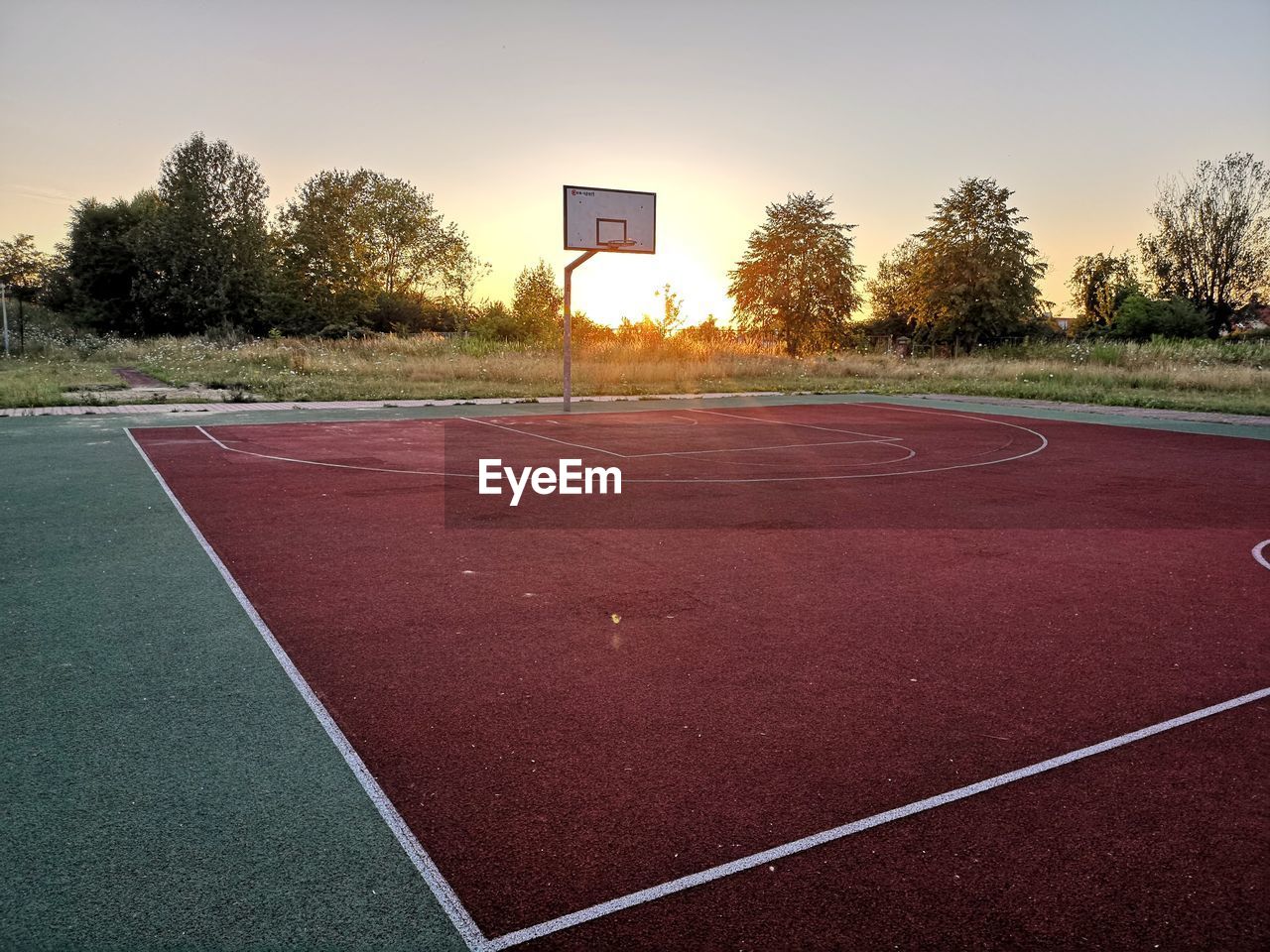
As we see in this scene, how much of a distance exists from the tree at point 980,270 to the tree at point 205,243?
36.7 meters

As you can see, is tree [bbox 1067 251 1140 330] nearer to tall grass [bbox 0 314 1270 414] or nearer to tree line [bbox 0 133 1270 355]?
tree line [bbox 0 133 1270 355]

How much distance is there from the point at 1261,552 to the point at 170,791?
750 cm

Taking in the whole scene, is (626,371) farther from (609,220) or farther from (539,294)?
(539,294)

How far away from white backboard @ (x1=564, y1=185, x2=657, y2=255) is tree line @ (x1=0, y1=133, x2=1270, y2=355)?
15974mm

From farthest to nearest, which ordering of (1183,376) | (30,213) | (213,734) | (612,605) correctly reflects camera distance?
1. (30,213)
2. (1183,376)
3. (612,605)
4. (213,734)

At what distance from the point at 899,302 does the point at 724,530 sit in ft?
140

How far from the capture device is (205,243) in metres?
46.3

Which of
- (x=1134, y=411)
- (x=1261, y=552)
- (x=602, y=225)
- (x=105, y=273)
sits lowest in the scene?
(x=1261, y=552)

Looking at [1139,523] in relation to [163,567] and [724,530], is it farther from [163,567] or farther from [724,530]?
[163,567]

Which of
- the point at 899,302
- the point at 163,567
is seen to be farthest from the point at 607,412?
the point at 899,302

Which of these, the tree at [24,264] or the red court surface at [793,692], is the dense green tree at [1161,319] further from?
the tree at [24,264]

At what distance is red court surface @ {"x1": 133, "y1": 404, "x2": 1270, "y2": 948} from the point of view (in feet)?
7.93

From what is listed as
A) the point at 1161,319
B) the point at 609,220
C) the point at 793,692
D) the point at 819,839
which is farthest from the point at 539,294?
the point at 819,839

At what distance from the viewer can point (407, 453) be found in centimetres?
1124
